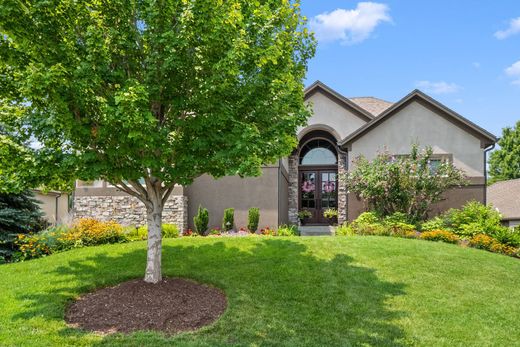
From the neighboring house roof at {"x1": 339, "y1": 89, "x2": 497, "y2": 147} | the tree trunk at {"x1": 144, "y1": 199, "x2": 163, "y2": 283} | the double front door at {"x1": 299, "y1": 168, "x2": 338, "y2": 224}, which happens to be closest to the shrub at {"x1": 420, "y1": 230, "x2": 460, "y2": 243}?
the neighboring house roof at {"x1": 339, "y1": 89, "x2": 497, "y2": 147}

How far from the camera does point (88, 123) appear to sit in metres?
7.08

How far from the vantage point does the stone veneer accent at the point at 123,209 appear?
16.1 m

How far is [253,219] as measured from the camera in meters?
15.6

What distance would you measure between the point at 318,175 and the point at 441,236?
26.0ft

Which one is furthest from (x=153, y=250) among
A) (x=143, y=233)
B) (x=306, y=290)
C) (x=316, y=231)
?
(x=316, y=231)

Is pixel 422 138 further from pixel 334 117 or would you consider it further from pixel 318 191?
pixel 318 191

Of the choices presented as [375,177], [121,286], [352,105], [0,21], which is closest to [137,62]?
[0,21]

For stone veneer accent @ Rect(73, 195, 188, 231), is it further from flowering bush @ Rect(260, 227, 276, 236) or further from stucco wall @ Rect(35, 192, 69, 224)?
stucco wall @ Rect(35, 192, 69, 224)

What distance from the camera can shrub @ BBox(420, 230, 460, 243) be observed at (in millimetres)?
13016

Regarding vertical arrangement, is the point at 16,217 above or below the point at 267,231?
above

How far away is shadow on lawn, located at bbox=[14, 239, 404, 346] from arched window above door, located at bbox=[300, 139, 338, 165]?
937 centimetres

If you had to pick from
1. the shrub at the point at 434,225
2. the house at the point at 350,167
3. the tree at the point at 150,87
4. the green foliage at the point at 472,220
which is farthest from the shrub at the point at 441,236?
the tree at the point at 150,87

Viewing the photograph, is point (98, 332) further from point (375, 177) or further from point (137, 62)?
point (375, 177)

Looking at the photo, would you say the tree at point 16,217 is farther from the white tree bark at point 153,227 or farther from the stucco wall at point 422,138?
the stucco wall at point 422,138
